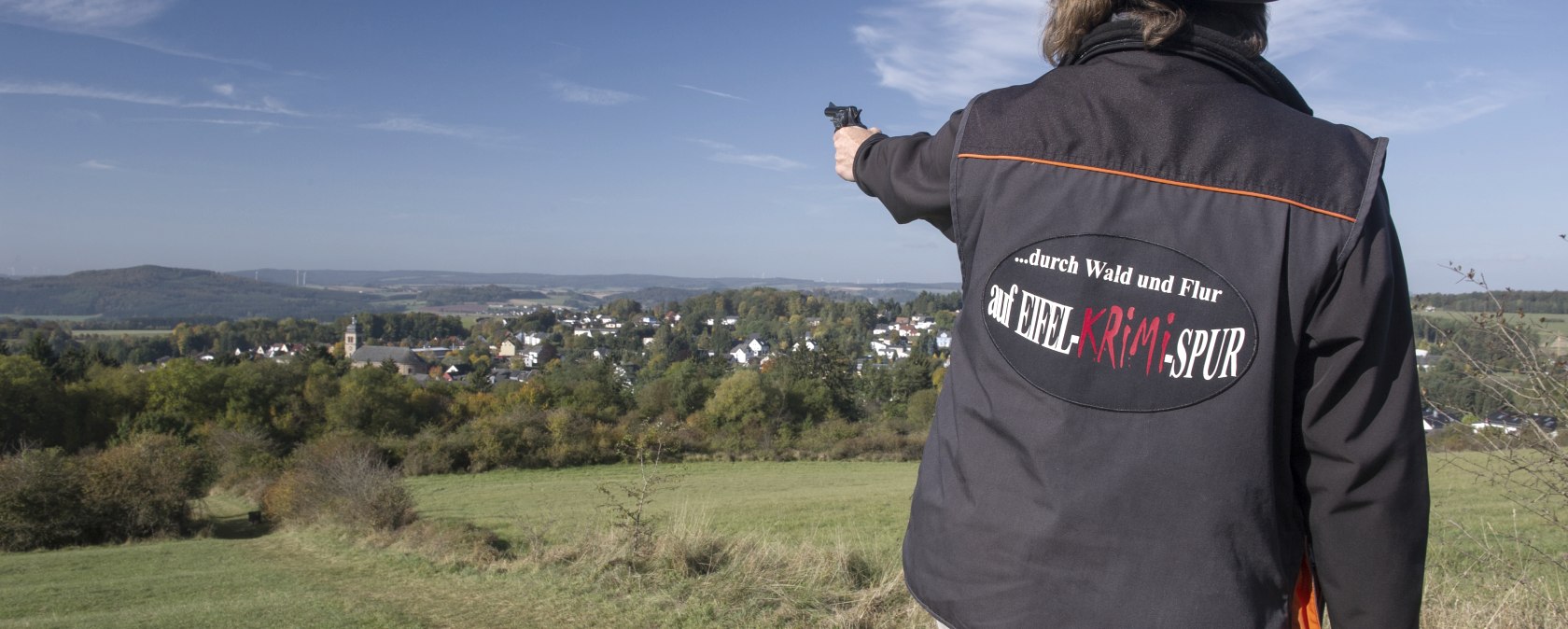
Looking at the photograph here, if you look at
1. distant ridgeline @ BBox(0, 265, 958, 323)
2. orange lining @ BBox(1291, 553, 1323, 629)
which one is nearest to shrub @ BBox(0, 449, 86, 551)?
orange lining @ BBox(1291, 553, 1323, 629)

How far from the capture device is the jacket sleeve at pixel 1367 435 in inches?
46.8

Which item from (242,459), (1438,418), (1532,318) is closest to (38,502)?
(242,459)

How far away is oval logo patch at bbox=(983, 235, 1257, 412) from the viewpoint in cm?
120

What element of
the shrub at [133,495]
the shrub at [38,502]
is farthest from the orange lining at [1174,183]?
the shrub at [133,495]

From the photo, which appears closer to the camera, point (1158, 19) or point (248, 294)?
point (1158, 19)

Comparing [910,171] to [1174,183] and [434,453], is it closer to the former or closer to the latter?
[1174,183]

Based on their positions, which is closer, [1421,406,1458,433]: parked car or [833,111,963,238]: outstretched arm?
[833,111,963,238]: outstretched arm

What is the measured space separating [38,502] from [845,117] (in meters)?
19.9

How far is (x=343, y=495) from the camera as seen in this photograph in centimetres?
1407

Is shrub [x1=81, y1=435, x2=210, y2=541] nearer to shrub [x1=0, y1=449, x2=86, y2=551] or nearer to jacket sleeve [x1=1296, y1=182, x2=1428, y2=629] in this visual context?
shrub [x1=0, y1=449, x2=86, y2=551]

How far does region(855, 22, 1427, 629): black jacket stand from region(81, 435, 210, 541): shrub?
2036cm

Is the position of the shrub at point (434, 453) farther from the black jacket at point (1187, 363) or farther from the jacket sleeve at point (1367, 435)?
the jacket sleeve at point (1367, 435)

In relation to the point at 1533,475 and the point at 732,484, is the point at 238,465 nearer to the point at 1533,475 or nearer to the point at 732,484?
the point at 732,484

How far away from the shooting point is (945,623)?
4.71 ft
